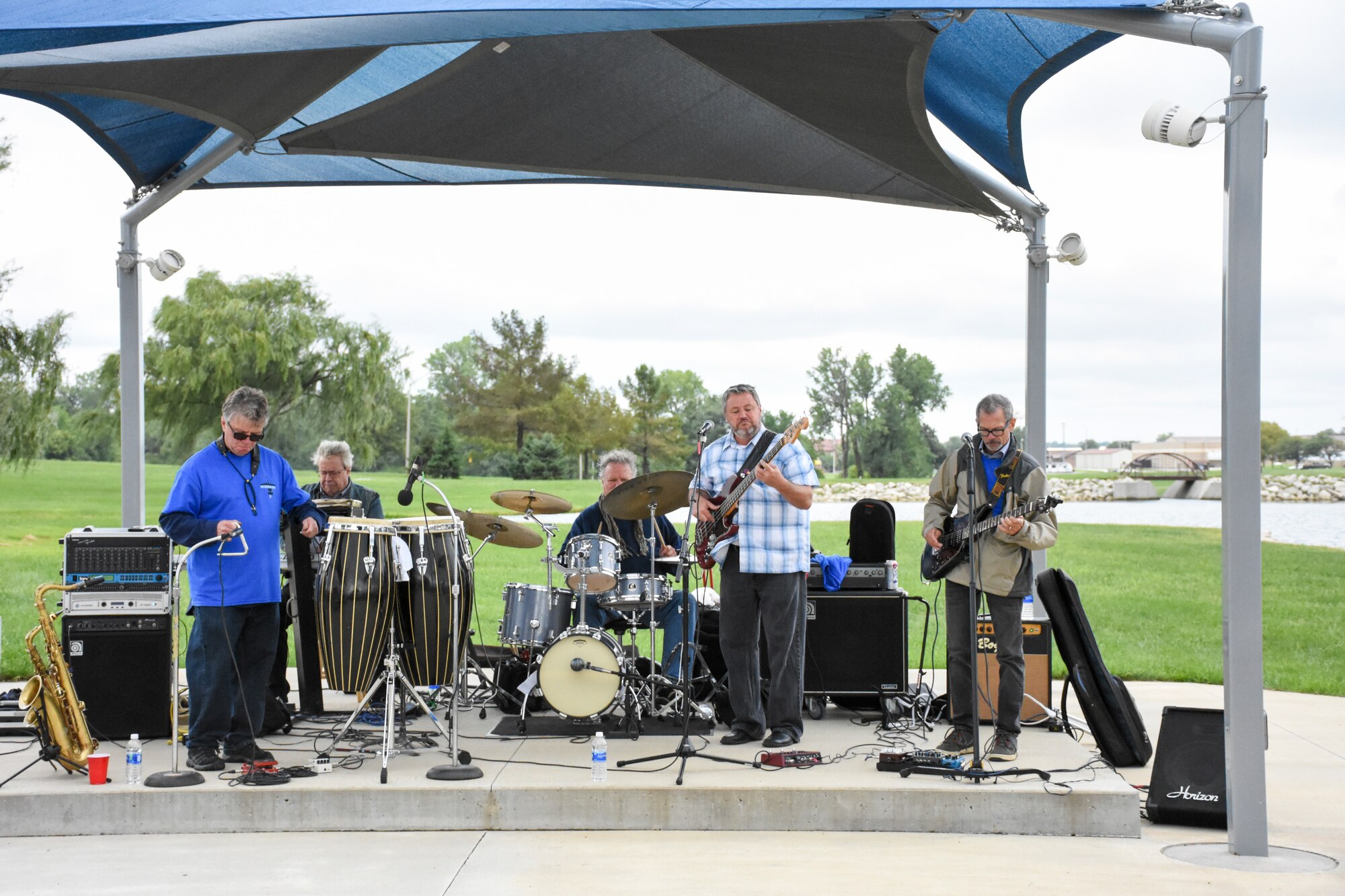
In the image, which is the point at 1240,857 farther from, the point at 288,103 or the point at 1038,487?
the point at 288,103

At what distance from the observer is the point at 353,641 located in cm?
566

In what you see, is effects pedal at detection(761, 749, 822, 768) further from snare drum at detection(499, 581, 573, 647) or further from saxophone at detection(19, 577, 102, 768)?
saxophone at detection(19, 577, 102, 768)

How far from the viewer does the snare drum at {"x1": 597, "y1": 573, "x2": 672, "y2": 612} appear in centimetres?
661

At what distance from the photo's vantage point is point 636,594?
6.61 m

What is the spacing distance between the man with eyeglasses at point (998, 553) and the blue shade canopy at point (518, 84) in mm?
1909

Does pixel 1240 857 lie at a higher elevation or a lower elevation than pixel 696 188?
lower

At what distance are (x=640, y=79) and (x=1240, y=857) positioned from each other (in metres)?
5.03

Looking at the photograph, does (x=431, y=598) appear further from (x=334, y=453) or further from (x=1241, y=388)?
(x=1241, y=388)

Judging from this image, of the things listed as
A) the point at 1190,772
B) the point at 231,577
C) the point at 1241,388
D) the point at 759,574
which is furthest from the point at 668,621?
the point at 1241,388

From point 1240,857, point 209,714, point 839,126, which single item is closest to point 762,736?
point 1240,857

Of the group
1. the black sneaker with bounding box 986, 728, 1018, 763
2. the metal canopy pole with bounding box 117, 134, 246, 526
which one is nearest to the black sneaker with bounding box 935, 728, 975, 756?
the black sneaker with bounding box 986, 728, 1018, 763

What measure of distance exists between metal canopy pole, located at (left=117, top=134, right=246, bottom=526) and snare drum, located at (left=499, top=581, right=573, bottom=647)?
2449 mm

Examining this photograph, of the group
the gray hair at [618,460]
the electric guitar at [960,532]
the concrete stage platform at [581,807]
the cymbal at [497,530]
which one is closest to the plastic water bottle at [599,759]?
the concrete stage platform at [581,807]

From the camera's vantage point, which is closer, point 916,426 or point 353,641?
point 353,641
